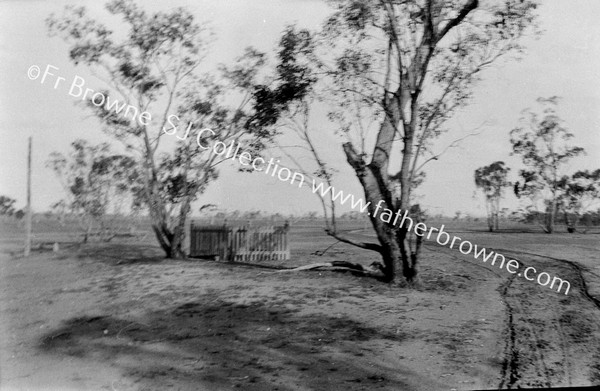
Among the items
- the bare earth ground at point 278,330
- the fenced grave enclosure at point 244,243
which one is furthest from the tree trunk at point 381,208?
the fenced grave enclosure at point 244,243

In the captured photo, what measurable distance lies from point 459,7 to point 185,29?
14.2 ft

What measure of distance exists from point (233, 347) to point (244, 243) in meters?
5.81

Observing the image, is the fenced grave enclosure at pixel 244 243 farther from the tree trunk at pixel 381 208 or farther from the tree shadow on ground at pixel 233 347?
the tree shadow on ground at pixel 233 347

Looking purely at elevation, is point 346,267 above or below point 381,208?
below

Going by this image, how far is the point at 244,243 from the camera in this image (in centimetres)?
1092

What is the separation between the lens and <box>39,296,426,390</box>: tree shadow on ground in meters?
4.55

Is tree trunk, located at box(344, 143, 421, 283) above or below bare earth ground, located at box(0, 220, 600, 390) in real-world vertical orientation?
above

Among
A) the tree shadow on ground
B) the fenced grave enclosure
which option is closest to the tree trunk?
the tree shadow on ground

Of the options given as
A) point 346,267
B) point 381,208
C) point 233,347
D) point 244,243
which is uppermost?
point 381,208

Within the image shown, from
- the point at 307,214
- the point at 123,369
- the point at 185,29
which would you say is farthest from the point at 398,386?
the point at 185,29

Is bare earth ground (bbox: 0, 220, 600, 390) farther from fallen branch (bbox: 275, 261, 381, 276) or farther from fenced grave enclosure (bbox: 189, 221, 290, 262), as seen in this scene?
fenced grave enclosure (bbox: 189, 221, 290, 262)

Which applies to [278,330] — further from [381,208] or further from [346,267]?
[381,208]

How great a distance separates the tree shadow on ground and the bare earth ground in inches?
0.7

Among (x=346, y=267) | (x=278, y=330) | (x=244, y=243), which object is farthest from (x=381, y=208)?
(x=244, y=243)
